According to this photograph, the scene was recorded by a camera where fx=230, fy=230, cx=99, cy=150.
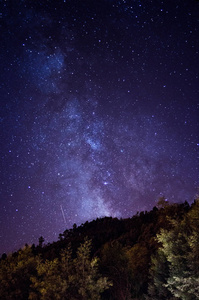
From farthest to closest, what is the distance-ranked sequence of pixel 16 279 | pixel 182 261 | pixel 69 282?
pixel 16 279 < pixel 182 261 < pixel 69 282

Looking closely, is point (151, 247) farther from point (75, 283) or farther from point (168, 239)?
point (75, 283)

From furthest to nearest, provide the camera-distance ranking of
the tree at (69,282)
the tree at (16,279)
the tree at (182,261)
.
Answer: the tree at (16,279) → the tree at (69,282) → the tree at (182,261)

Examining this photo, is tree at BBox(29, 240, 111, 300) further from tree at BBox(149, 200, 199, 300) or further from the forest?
tree at BBox(149, 200, 199, 300)

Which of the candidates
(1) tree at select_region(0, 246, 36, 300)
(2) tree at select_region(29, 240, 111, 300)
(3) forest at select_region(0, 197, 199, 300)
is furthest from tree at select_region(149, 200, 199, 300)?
(1) tree at select_region(0, 246, 36, 300)

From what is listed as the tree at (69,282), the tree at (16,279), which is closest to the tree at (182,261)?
the tree at (69,282)

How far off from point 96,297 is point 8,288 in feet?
21.3

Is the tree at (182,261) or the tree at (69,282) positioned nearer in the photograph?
the tree at (182,261)

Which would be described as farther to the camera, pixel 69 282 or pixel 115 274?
pixel 115 274

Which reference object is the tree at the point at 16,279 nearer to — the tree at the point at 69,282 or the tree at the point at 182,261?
the tree at the point at 69,282

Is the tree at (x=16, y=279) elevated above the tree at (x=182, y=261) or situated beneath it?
elevated above

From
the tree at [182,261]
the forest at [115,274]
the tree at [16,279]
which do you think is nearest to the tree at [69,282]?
the forest at [115,274]

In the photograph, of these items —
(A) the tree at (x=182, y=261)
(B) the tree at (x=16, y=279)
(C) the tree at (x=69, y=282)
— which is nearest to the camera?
(A) the tree at (x=182, y=261)

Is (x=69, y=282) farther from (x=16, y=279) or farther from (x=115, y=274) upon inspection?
(x=115, y=274)

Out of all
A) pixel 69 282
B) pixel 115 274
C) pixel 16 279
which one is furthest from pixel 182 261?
pixel 16 279
